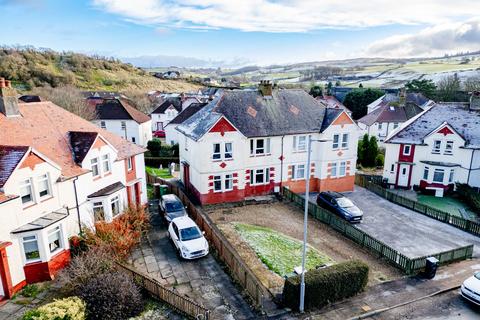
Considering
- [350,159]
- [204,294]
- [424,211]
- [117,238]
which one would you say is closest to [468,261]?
[424,211]

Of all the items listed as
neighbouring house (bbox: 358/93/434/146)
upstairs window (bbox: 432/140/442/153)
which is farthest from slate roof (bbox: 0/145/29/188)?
neighbouring house (bbox: 358/93/434/146)

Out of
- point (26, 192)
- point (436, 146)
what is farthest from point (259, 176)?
point (436, 146)

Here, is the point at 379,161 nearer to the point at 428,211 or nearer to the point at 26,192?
the point at 428,211

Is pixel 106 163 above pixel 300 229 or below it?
above

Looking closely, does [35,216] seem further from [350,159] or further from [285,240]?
[350,159]

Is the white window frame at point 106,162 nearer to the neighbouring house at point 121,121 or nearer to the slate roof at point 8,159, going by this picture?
the slate roof at point 8,159

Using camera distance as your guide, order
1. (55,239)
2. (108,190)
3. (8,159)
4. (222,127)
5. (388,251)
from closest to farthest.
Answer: (8,159)
(55,239)
(388,251)
(108,190)
(222,127)

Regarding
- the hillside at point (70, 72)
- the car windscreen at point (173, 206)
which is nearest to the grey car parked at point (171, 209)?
the car windscreen at point (173, 206)
